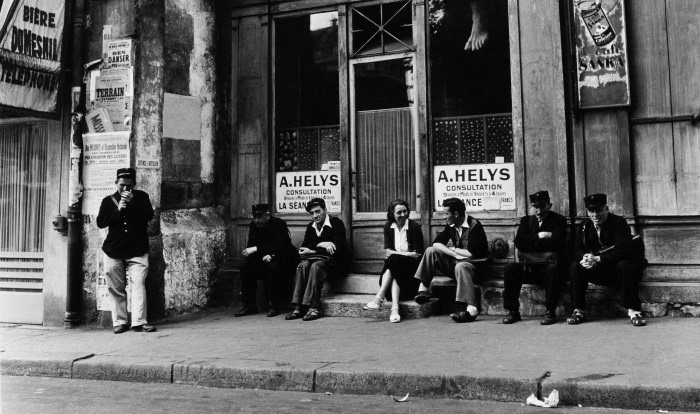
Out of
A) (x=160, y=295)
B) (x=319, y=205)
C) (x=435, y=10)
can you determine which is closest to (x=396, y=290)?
(x=319, y=205)

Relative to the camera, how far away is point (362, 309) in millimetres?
8312

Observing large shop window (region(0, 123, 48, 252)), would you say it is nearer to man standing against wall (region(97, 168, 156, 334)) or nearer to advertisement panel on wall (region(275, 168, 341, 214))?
man standing against wall (region(97, 168, 156, 334))

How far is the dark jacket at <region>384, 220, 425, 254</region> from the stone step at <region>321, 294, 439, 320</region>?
68cm

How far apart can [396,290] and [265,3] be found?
15.8 feet

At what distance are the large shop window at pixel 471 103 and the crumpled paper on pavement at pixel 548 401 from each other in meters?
4.00

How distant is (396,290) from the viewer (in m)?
8.00

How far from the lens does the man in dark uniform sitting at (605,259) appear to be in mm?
7031

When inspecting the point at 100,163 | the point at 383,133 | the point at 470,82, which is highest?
the point at 470,82

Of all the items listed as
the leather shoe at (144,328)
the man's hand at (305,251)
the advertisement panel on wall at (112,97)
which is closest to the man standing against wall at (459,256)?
the man's hand at (305,251)

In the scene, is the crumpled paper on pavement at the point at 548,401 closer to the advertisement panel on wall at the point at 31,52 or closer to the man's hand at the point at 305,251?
the man's hand at the point at 305,251

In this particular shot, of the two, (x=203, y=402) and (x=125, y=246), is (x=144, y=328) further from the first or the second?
(x=203, y=402)

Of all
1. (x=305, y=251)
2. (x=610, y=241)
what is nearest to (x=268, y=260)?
(x=305, y=251)

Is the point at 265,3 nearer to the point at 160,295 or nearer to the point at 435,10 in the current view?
the point at 435,10

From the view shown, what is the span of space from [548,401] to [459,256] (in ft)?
10.8
